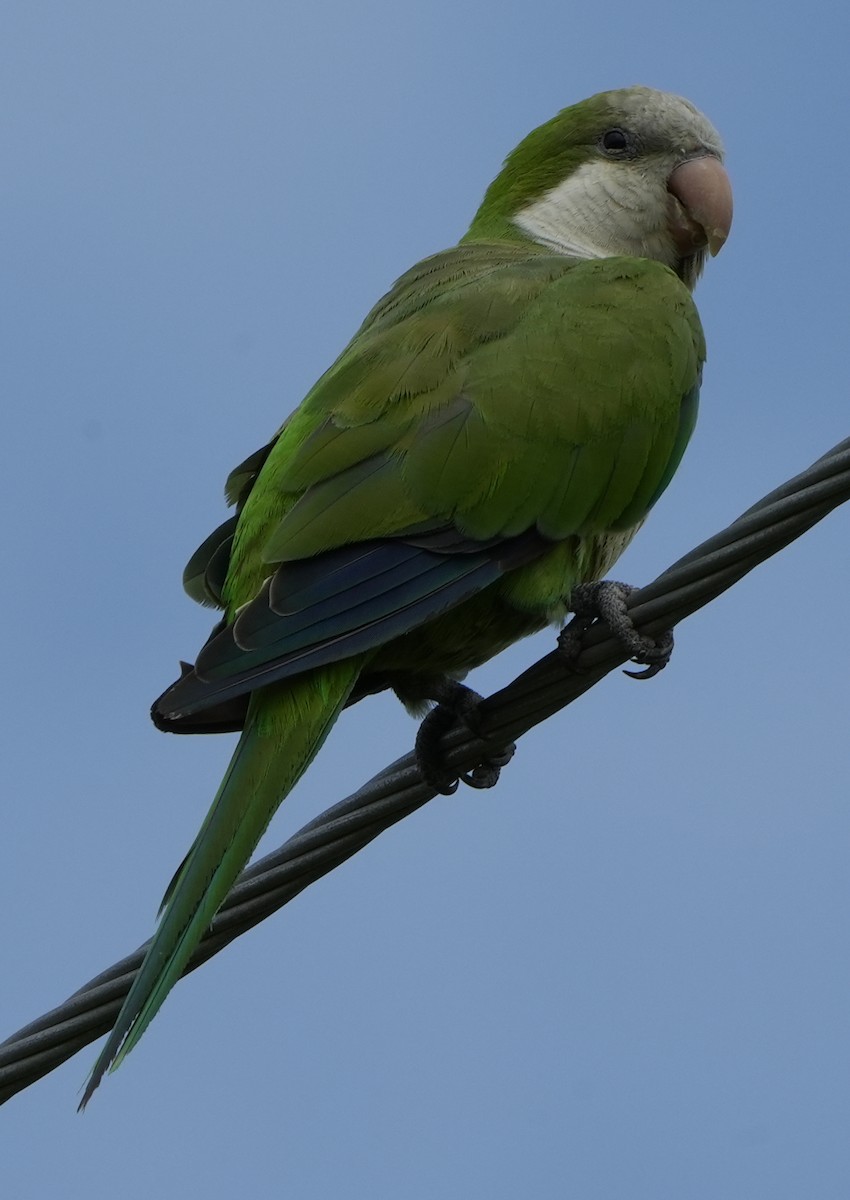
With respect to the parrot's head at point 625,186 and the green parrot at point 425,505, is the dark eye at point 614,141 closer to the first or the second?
the parrot's head at point 625,186

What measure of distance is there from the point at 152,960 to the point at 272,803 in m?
0.37

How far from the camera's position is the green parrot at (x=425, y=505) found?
2.90 meters

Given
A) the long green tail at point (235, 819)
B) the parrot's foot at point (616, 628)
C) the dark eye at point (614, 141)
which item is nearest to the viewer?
the long green tail at point (235, 819)

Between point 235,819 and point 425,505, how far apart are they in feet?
2.50

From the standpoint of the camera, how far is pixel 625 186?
4355mm

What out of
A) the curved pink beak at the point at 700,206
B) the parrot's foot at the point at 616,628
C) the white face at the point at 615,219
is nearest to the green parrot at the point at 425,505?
the parrot's foot at the point at 616,628

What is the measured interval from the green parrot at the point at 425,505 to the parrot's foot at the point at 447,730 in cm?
3

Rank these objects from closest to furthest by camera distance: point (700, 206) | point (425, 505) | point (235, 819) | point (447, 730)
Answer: point (235, 819) → point (425, 505) → point (447, 730) → point (700, 206)

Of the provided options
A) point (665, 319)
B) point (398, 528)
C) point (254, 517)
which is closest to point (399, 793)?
point (398, 528)

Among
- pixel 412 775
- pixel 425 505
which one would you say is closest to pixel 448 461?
pixel 425 505

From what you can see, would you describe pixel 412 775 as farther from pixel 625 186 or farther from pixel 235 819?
pixel 625 186

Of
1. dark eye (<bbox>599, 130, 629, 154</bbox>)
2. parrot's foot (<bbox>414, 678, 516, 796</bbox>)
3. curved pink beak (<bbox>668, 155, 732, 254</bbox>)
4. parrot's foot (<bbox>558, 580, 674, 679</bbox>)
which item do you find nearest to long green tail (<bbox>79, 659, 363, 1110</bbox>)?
parrot's foot (<bbox>414, 678, 516, 796</bbox>)

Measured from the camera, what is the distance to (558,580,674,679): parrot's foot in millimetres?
2848

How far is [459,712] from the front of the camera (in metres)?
3.35
